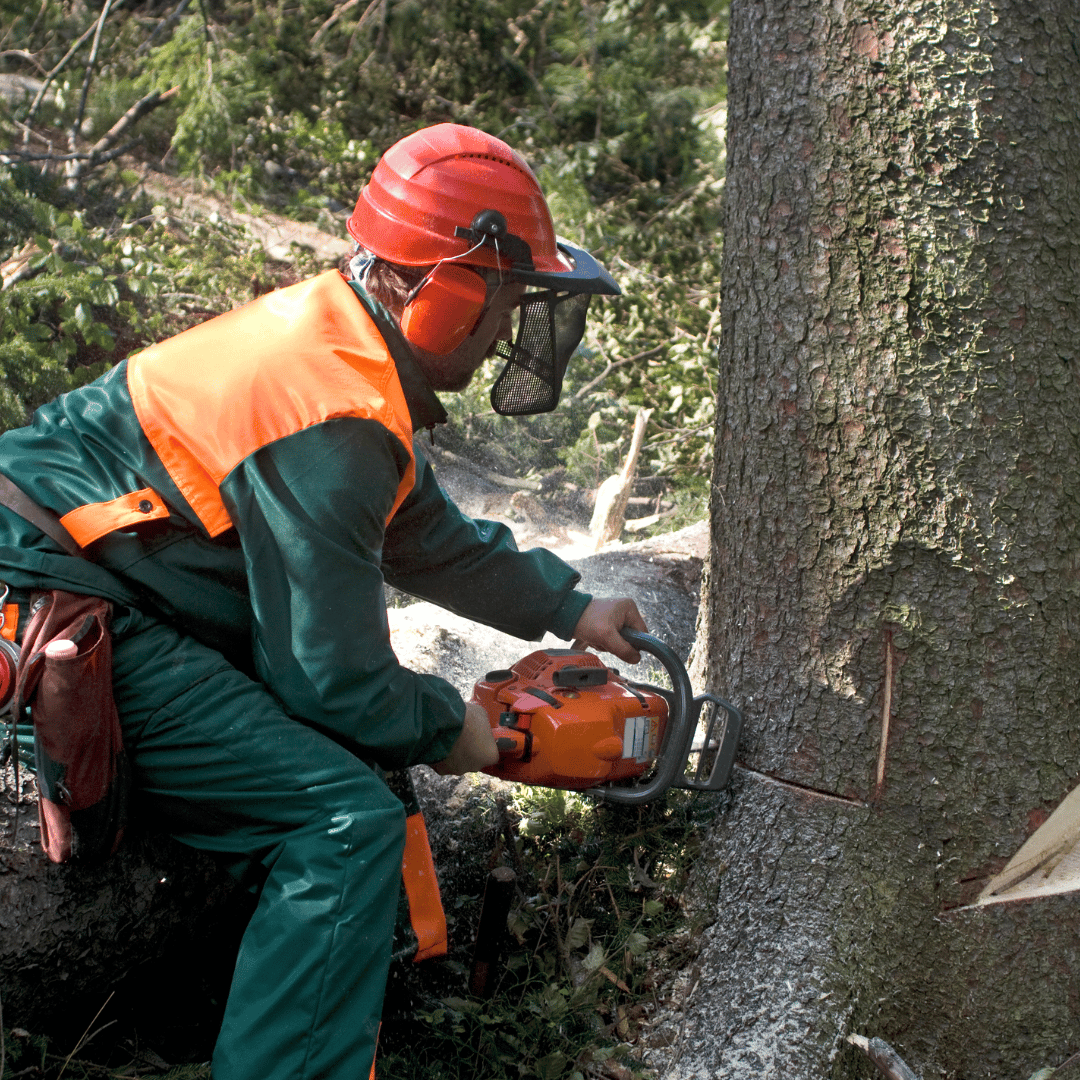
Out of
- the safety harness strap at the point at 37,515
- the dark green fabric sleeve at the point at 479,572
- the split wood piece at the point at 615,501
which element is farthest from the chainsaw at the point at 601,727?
the split wood piece at the point at 615,501

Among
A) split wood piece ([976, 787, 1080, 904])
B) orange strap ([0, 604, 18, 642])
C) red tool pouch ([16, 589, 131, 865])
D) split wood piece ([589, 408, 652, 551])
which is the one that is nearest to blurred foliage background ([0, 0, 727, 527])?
split wood piece ([589, 408, 652, 551])

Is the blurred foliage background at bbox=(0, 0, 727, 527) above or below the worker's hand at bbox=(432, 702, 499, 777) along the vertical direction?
above

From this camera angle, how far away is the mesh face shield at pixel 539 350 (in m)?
2.35

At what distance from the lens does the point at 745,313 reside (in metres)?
2.26

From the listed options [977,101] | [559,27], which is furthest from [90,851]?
[559,27]

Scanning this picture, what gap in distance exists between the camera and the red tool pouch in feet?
5.74

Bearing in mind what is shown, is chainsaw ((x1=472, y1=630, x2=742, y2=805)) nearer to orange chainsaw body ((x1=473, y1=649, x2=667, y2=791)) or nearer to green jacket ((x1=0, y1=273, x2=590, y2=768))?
orange chainsaw body ((x1=473, y1=649, x2=667, y2=791))

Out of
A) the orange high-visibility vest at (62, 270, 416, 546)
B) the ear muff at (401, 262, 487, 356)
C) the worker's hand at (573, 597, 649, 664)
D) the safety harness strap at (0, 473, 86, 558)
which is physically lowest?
the worker's hand at (573, 597, 649, 664)

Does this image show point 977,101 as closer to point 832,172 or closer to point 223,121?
point 832,172

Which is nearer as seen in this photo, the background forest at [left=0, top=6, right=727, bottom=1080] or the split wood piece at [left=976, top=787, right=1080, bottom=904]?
the split wood piece at [left=976, top=787, right=1080, bottom=904]

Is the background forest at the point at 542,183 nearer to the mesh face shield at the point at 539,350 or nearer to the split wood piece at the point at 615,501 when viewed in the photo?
the split wood piece at the point at 615,501

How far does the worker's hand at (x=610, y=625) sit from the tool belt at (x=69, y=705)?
1.15 meters

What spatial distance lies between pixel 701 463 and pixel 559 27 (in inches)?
208

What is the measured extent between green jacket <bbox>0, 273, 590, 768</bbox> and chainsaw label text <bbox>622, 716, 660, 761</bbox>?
0.50 m
